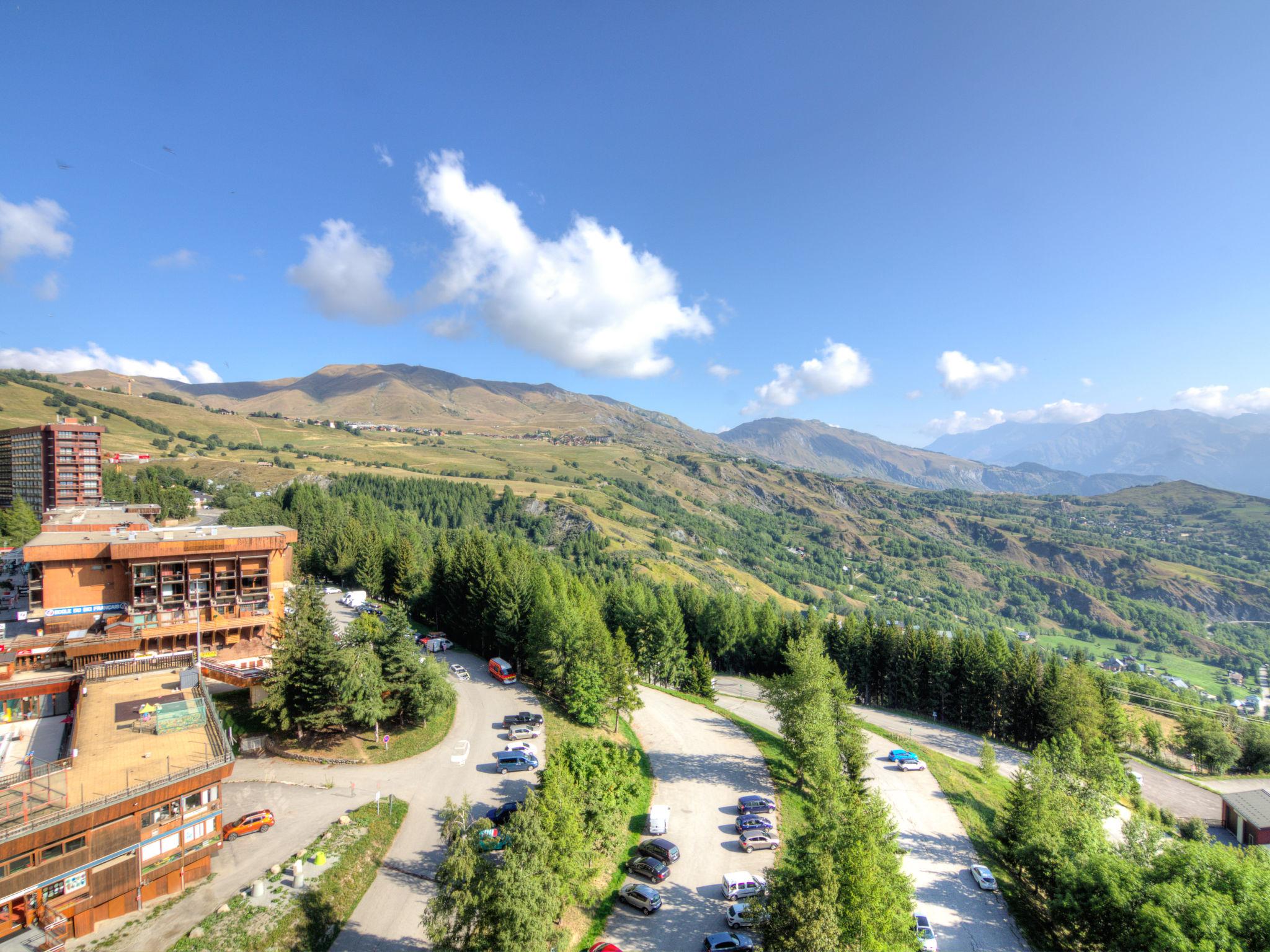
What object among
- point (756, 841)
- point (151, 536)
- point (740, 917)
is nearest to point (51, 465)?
point (151, 536)

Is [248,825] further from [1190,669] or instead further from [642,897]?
[1190,669]

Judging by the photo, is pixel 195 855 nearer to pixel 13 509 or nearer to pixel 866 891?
pixel 866 891

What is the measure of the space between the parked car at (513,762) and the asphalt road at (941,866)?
2212cm

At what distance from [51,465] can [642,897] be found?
128m

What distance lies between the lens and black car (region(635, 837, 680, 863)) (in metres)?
29.8

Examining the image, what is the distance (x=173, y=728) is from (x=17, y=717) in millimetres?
12985

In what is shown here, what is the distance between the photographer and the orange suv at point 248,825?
1088 inches

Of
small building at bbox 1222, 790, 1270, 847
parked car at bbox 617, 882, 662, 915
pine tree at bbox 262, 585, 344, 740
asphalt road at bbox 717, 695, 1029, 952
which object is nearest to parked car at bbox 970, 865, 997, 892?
asphalt road at bbox 717, 695, 1029, 952

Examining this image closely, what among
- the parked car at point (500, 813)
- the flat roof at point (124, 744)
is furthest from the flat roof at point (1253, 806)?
the flat roof at point (124, 744)

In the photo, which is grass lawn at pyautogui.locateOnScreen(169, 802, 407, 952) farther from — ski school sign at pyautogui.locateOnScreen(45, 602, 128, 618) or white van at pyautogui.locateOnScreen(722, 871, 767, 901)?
ski school sign at pyautogui.locateOnScreen(45, 602, 128, 618)

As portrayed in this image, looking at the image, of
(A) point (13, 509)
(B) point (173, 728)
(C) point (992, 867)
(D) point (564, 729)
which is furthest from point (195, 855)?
(A) point (13, 509)

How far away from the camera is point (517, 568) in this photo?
5878 cm

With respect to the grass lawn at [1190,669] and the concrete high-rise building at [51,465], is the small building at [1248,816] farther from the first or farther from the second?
the concrete high-rise building at [51,465]

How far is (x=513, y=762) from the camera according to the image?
36.0m
